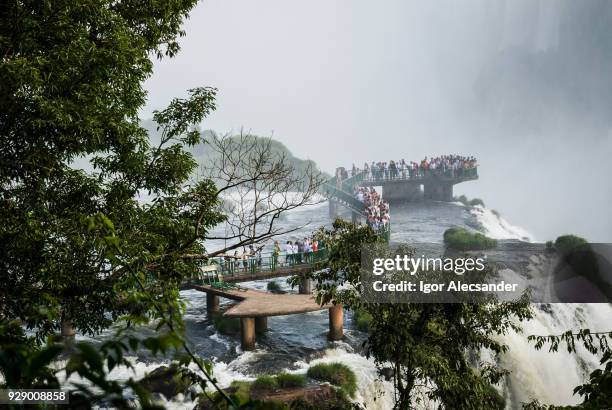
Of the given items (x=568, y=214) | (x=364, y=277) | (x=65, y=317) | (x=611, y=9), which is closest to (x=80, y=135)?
(x=65, y=317)

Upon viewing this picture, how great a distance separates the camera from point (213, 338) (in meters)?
18.8

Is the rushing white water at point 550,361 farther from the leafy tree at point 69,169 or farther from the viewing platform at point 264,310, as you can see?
the leafy tree at point 69,169

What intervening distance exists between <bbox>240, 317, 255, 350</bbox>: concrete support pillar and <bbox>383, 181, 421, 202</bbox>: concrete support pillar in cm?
3381

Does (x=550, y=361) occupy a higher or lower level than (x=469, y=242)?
lower

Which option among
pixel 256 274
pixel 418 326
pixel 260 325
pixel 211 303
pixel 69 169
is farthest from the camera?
pixel 256 274

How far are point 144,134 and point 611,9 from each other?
119 meters

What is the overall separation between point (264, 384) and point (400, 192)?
38.0 meters

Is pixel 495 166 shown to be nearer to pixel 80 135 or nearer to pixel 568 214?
pixel 568 214

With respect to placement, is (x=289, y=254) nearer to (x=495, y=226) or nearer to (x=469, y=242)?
(x=469, y=242)

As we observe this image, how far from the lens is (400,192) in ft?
165

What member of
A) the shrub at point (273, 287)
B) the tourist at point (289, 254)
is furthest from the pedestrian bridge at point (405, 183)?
the tourist at point (289, 254)

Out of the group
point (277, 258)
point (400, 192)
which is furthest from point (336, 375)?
point (400, 192)

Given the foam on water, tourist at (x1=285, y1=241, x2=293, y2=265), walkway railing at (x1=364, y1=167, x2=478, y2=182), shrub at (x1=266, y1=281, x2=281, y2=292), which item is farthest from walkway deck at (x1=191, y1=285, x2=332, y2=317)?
walkway railing at (x1=364, y1=167, x2=478, y2=182)

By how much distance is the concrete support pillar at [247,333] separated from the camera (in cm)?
1728
